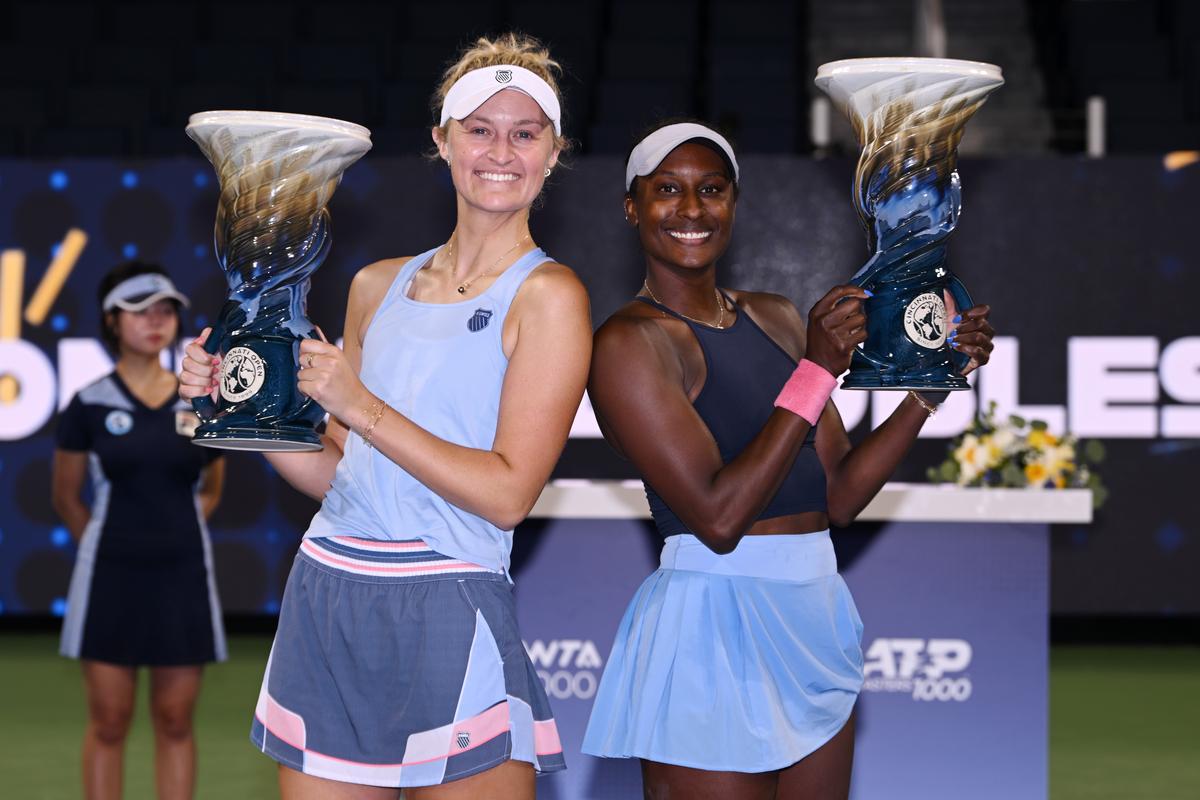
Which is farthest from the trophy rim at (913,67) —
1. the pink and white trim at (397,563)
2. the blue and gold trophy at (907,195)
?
the pink and white trim at (397,563)

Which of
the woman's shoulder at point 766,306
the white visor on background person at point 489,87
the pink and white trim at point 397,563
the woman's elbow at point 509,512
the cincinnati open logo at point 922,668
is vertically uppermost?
the white visor on background person at point 489,87

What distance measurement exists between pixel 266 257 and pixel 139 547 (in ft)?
7.48

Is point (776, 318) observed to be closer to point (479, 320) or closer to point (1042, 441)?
point (479, 320)

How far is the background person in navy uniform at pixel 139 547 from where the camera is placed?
4.06m

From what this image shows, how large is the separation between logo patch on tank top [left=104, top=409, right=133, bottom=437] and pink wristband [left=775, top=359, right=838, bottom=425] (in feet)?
8.22

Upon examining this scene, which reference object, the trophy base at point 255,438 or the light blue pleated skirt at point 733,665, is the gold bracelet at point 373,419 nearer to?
the trophy base at point 255,438

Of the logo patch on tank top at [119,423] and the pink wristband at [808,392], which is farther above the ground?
the logo patch on tank top at [119,423]

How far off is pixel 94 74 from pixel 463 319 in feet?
27.9

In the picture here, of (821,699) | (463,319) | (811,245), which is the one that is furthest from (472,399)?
(811,245)

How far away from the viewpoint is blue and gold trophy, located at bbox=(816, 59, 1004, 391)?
2.18m

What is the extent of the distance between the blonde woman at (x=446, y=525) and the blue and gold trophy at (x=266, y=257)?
0.23 ft

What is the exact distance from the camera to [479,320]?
82.7 inches

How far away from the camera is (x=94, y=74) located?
9836 mm

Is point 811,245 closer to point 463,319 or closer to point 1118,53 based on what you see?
point 1118,53
